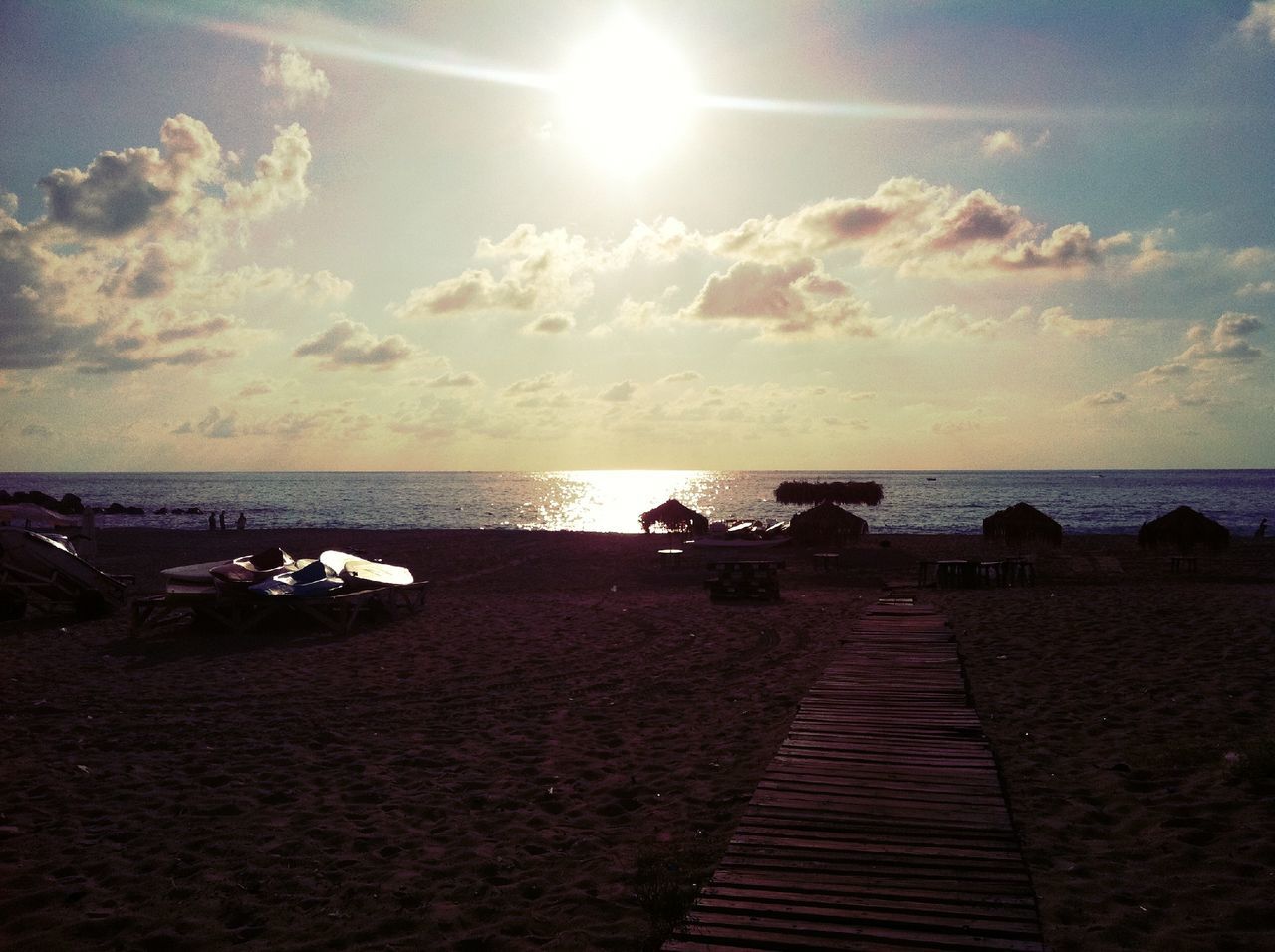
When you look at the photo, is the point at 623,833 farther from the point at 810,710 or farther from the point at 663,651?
the point at 663,651

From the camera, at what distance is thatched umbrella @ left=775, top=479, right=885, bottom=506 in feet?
137

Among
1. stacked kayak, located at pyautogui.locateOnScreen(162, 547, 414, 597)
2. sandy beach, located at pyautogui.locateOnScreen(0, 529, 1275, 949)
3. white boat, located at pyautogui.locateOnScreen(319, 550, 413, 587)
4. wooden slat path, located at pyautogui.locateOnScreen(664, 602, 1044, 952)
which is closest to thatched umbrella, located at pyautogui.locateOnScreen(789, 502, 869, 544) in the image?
sandy beach, located at pyautogui.locateOnScreen(0, 529, 1275, 949)

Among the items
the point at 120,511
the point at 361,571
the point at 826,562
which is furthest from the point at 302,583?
the point at 120,511

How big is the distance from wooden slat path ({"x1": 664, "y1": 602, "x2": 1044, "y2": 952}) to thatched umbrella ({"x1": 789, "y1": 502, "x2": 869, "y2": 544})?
89.7ft

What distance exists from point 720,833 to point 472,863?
1726mm

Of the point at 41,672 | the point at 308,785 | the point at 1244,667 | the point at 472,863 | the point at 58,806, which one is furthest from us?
the point at 41,672

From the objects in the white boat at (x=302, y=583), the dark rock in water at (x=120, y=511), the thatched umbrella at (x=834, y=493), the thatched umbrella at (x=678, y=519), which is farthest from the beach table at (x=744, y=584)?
the dark rock in water at (x=120, y=511)

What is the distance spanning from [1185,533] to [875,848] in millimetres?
28722

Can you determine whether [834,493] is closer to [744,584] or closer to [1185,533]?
[1185,533]

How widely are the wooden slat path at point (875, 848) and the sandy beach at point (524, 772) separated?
361 millimetres

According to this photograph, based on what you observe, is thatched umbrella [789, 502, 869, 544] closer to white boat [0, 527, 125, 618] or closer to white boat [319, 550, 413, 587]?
white boat [319, 550, 413, 587]

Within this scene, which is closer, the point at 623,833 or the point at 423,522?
the point at 623,833

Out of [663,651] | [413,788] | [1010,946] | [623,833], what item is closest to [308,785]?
[413,788]

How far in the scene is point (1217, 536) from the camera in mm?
28094
